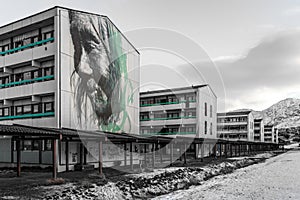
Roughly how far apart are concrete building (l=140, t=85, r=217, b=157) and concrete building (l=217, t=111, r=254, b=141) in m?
43.7

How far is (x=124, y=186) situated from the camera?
21438mm

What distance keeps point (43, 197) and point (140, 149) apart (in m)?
28.3

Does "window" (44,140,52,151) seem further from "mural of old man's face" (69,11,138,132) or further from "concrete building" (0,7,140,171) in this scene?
"mural of old man's face" (69,11,138,132)

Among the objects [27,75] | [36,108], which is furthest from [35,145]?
[27,75]

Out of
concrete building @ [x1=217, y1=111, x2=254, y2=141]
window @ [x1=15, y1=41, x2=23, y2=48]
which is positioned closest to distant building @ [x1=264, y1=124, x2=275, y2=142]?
concrete building @ [x1=217, y1=111, x2=254, y2=141]

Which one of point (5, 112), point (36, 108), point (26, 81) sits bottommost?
point (5, 112)

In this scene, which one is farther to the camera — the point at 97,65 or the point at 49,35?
the point at 97,65

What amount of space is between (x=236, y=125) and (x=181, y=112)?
182ft

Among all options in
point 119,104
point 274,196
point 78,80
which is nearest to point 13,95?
point 78,80

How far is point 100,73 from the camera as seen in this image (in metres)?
35.2

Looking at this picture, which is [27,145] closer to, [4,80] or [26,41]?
[4,80]

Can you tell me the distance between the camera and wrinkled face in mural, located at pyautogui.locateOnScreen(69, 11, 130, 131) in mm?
31625

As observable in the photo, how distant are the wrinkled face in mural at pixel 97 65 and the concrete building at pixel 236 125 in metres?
76.5

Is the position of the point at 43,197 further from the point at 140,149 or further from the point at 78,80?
the point at 140,149
